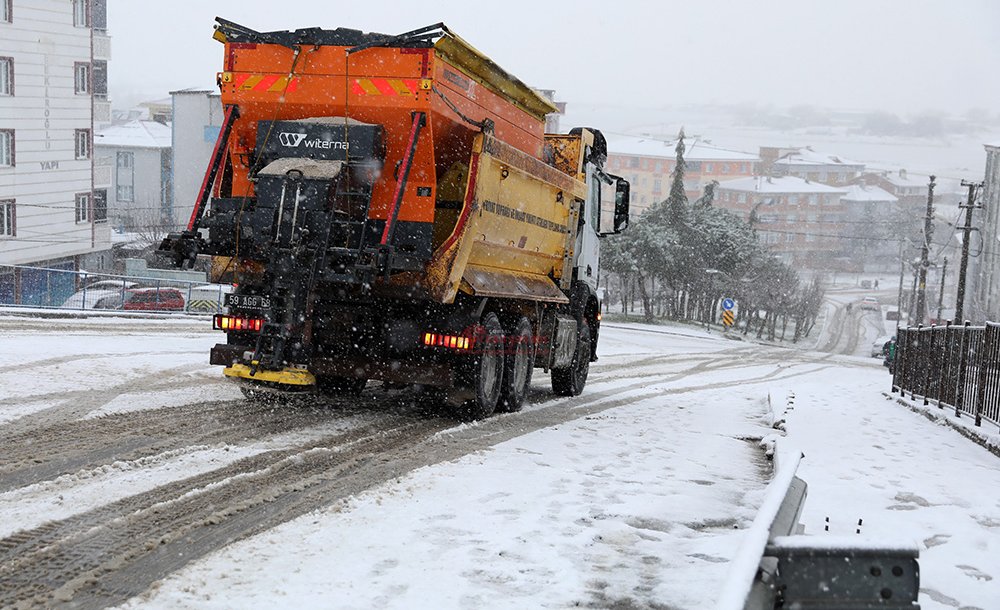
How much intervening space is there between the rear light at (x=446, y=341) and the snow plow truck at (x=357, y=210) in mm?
14

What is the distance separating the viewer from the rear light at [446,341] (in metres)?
10.3

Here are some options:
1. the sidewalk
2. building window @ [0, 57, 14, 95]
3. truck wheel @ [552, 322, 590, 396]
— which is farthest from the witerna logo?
building window @ [0, 57, 14, 95]

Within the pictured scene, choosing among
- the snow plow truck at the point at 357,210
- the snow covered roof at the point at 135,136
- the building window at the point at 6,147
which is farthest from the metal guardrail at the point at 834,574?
the snow covered roof at the point at 135,136

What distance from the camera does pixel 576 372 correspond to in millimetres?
15359

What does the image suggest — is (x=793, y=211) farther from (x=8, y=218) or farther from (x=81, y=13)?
(x=8, y=218)

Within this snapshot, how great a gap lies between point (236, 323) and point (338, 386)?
2.50m

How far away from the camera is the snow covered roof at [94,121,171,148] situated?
2729 inches

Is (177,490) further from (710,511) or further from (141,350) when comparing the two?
(141,350)

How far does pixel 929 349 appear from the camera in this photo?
1534cm

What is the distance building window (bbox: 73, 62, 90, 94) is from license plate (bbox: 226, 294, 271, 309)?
1375 inches

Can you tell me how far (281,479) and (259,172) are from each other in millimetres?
3653

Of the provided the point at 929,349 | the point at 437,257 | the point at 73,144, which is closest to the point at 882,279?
the point at 73,144

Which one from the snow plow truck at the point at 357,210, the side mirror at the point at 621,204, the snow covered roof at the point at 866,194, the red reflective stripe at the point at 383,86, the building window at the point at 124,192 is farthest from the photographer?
the snow covered roof at the point at 866,194

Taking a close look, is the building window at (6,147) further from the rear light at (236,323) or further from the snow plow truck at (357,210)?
the rear light at (236,323)
